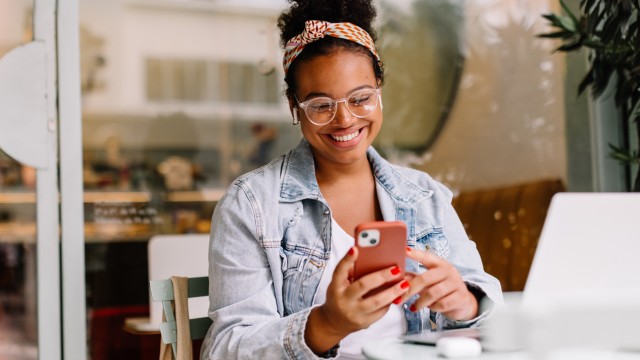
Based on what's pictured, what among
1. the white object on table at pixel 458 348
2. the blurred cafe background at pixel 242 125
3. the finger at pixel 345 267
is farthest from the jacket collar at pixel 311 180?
the blurred cafe background at pixel 242 125

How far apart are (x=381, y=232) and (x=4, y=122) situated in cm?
211

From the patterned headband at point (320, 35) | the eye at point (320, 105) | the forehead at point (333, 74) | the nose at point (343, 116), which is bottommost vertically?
the nose at point (343, 116)

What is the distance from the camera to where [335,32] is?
179 centimetres

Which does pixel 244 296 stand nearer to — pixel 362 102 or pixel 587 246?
pixel 362 102

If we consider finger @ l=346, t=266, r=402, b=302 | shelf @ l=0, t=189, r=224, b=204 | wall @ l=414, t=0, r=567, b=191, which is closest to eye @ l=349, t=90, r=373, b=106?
finger @ l=346, t=266, r=402, b=302

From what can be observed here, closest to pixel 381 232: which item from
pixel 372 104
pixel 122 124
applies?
pixel 372 104

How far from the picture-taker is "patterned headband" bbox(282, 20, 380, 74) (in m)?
1.78

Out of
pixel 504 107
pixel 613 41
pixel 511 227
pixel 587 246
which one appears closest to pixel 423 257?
pixel 587 246

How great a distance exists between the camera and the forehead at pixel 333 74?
1.74 m

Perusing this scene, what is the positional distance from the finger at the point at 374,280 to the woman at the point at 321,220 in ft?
0.44

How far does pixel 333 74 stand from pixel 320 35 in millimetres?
107

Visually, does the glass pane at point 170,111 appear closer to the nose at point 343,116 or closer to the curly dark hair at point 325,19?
the curly dark hair at point 325,19

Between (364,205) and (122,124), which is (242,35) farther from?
(364,205)

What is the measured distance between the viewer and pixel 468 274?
180 cm
